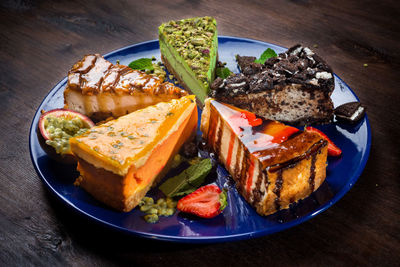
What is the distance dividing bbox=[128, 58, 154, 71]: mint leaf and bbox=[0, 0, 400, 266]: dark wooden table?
0.61 meters

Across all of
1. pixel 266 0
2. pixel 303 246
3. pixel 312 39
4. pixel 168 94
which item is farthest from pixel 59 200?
pixel 266 0

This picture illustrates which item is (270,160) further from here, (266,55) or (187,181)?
(266,55)

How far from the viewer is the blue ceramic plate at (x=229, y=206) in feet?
6.80

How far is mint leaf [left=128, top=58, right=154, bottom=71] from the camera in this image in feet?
11.3

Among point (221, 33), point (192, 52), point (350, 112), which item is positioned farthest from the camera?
point (221, 33)

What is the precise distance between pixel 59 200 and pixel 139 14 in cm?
273

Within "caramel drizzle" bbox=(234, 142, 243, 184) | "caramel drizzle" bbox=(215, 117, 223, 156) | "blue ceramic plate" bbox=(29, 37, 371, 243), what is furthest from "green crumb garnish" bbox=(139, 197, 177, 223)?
"caramel drizzle" bbox=(215, 117, 223, 156)

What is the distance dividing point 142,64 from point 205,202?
172 centimetres

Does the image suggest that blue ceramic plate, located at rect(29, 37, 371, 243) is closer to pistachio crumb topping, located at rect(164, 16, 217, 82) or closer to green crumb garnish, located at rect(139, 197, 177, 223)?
green crumb garnish, located at rect(139, 197, 177, 223)

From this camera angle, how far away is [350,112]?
281 centimetres

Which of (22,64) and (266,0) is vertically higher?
(266,0)

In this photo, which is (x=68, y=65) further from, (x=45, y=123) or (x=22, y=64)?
(x=45, y=123)

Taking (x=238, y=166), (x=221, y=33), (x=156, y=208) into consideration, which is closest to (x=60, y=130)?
(x=156, y=208)

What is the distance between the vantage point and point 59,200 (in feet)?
7.73
